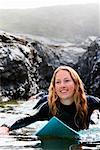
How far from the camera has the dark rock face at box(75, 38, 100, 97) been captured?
23203 millimetres

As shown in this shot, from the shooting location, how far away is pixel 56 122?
16.0 ft

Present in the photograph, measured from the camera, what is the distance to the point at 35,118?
5301 millimetres

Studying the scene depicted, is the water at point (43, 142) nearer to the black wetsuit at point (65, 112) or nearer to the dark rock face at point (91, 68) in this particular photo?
the black wetsuit at point (65, 112)

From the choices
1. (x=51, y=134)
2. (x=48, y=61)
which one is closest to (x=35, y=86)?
(x=48, y=61)

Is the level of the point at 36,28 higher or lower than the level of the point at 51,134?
higher

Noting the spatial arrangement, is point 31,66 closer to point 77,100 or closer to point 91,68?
point 91,68

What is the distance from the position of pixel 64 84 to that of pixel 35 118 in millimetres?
536

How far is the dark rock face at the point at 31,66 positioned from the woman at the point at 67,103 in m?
15.3

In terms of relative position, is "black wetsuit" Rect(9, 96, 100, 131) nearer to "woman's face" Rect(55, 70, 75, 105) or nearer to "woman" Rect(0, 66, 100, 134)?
"woman" Rect(0, 66, 100, 134)

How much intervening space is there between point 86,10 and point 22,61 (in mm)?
38124

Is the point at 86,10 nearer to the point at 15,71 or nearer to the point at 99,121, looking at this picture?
the point at 15,71

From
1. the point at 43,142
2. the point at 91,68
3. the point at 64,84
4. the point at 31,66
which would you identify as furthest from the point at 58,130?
the point at 91,68

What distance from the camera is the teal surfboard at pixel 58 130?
16.1 feet

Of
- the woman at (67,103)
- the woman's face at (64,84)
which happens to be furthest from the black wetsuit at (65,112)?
the woman's face at (64,84)
